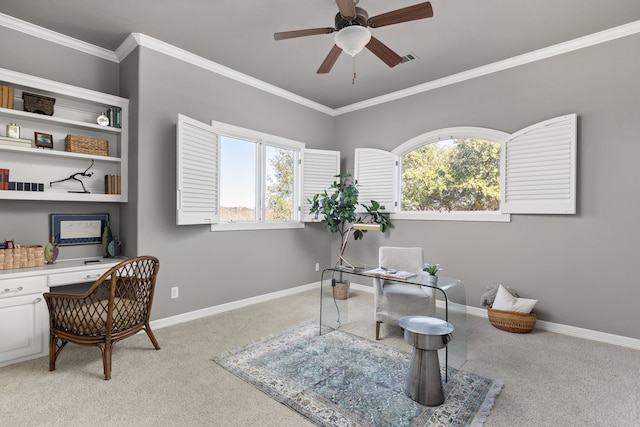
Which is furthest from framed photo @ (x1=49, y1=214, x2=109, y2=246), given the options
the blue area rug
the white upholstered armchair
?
the white upholstered armchair

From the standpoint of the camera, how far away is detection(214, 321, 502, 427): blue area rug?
192cm

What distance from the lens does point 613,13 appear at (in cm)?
279

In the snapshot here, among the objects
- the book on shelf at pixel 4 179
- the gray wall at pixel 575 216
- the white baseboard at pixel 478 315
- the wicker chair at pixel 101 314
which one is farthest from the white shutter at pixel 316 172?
the book on shelf at pixel 4 179

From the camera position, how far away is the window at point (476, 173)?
10.9 feet

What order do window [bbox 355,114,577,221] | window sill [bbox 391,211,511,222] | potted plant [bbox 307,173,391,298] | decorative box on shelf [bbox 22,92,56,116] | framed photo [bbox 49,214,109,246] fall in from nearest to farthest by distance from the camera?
1. decorative box on shelf [bbox 22,92,56,116]
2. framed photo [bbox 49,214,109,246]
3. window [bbox 355,114,577,221]
4. window sill [bbox 391,211,511,222]
5. potted plant [bbox 307,173,391,298]

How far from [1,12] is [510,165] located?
5225 millimetres

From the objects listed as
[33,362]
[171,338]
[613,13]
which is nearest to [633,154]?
[613,13]

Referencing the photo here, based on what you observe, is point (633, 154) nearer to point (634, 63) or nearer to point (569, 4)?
point (634, 63)

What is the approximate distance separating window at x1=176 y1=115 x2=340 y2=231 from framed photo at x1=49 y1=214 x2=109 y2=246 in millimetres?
909

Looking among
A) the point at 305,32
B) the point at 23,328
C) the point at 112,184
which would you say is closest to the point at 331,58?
the point at 305,32

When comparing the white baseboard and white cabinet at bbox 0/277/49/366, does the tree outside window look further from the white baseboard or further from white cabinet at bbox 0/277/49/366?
white cabinet at bbox 0/277/49/366

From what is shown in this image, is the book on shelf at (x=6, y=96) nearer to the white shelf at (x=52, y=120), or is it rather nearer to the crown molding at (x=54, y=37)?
the white shelf at (x=52, y=120)

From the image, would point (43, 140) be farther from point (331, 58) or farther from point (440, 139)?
point (440, 139)

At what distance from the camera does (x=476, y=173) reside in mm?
4051
